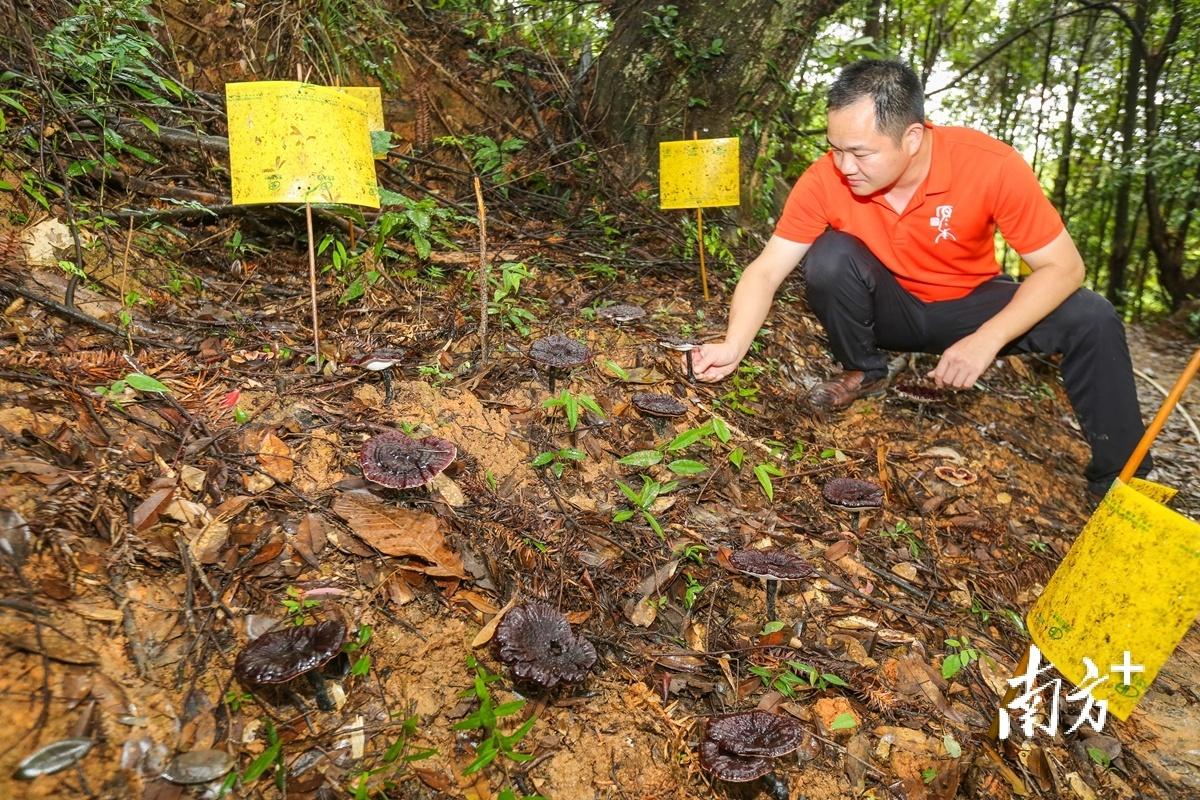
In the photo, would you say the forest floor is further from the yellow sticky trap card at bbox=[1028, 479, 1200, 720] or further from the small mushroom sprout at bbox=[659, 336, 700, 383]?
the yellow sticky trap card at bbox=[1028, 479, 1200, 720]

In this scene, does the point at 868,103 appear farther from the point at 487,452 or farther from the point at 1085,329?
the point at 487,452

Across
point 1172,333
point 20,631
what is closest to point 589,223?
point 20,631

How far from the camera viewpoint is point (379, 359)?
3.39m

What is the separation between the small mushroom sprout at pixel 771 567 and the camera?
274 centimetres

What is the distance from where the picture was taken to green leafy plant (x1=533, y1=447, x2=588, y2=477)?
10.9 feet

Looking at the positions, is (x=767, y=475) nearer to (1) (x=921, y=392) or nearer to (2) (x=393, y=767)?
(1) (x=921, y=392)

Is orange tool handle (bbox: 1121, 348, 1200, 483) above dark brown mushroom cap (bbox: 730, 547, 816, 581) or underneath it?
above

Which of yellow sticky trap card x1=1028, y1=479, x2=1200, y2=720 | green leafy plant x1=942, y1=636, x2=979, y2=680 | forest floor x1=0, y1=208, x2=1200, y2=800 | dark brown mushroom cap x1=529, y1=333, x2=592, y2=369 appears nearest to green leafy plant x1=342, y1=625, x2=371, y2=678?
forest floor x1=0, y1=208, x2=1200, y2=800

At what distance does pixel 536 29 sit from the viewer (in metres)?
7.11

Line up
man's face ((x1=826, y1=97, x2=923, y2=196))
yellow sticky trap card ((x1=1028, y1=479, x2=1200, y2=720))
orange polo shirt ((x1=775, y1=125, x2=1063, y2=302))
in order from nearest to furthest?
yellow sticky trap card ((x1=1028, y1=479, x2=1200, y2=720)), man's face ((x1=826, y1=97, x2=923, y2=196)), orange polo shirt ((x1=775, y1=125, x2=1063, y2=302))

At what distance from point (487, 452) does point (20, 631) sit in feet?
6.00

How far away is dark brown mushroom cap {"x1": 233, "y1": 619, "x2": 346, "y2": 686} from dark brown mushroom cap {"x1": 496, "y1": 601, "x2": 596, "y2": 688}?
54cm

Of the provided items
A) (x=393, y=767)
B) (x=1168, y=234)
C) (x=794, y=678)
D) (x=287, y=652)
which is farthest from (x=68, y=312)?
(x=1168, y=234)

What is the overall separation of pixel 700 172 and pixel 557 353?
206cm
